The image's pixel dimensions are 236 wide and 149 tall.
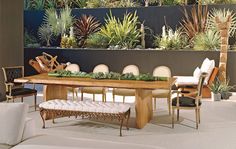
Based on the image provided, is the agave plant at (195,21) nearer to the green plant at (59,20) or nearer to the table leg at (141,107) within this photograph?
the green plant at (59,20)

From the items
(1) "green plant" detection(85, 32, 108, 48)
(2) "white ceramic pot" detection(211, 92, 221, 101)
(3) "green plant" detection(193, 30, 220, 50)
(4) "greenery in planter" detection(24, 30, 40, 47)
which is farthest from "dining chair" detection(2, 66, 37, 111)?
(3) "green plant" detection(193, 30, 220, 50)

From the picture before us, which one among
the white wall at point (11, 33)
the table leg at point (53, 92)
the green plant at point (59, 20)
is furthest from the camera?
the green plant at point (59, 20)

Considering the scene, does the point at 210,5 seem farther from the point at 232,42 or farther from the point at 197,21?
the point at 232,42

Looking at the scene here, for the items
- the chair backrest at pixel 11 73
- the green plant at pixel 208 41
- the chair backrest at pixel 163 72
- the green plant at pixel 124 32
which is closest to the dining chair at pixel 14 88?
the chair backrest at pixel 11 73

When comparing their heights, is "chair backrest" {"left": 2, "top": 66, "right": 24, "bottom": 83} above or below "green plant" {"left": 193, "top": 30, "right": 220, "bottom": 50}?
below

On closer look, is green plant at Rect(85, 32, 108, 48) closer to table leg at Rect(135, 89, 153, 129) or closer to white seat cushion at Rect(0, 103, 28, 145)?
table leg at Rect(135, 89, 153, 129)

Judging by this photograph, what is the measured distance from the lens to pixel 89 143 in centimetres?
350

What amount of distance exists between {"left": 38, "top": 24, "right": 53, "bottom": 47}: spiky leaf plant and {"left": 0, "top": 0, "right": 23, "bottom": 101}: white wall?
2.73m

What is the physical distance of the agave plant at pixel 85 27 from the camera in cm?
1093

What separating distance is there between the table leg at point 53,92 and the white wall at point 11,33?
83.9 inches

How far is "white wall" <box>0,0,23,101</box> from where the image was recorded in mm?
8023

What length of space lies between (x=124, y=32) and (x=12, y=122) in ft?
23.4

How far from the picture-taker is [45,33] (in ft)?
37.6

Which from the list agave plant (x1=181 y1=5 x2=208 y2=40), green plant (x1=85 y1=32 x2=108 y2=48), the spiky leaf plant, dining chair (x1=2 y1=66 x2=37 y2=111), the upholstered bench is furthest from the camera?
the spiky leaf plant
